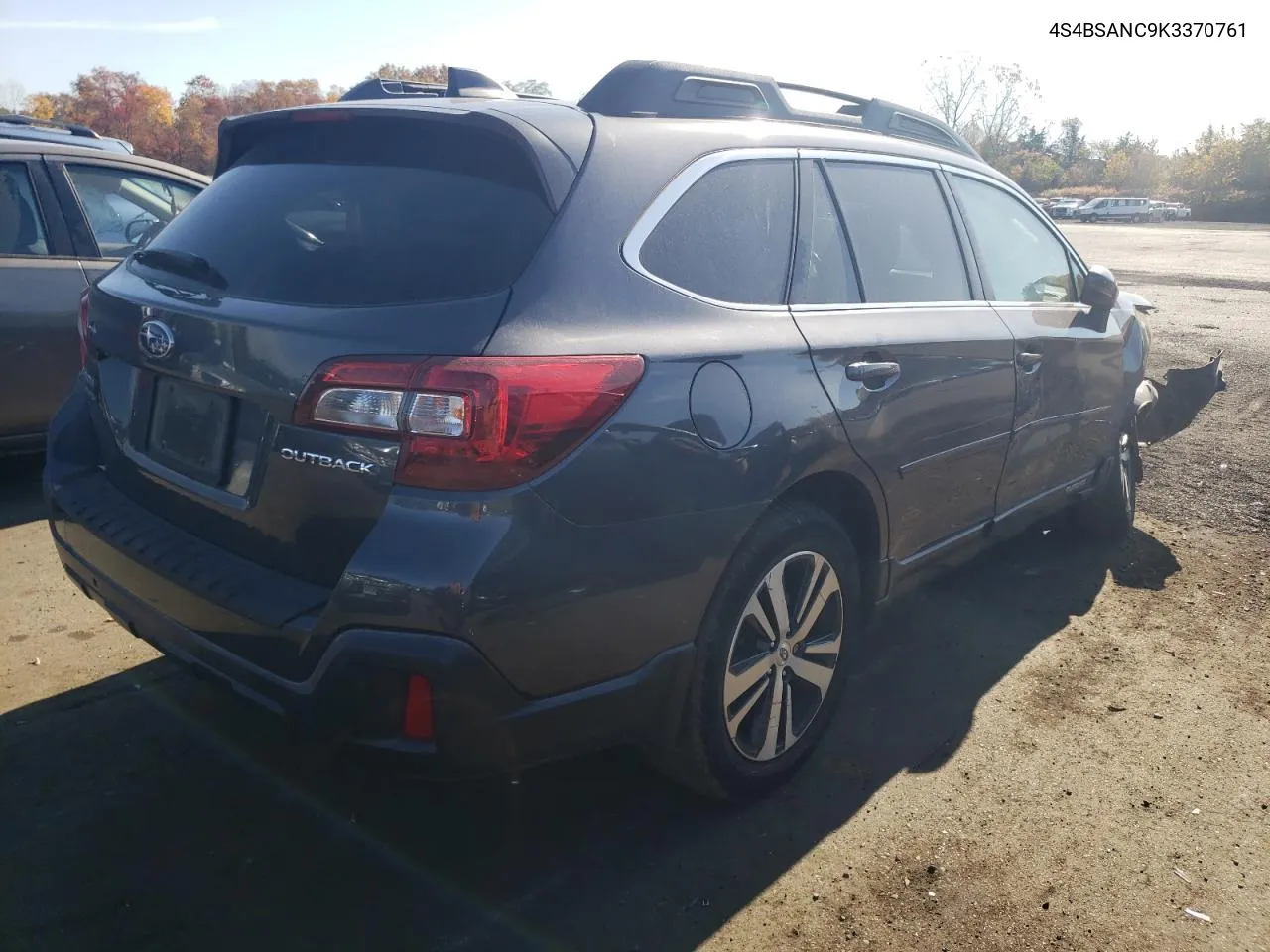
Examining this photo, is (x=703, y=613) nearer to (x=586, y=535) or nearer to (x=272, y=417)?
(x=586, y=535)

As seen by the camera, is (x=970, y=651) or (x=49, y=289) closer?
(x=970, y=651)

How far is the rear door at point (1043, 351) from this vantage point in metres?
3.91

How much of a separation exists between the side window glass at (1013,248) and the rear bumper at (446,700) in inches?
90.5

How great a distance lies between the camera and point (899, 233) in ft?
11.6

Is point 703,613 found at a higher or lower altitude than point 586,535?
lower

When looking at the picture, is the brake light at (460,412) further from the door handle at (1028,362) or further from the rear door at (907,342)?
the door handle at (1028,362)

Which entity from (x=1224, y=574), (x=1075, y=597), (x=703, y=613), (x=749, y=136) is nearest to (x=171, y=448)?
(x=703, y=613)

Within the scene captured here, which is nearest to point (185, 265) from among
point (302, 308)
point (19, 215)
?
point (302, 308)

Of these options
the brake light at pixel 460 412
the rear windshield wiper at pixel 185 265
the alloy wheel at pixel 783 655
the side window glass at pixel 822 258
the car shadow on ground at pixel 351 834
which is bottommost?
the car shadow on ground at pixel 351 834

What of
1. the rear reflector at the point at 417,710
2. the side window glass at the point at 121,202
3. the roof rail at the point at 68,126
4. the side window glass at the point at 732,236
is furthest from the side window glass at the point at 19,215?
the rear reflector at the point at 417,710

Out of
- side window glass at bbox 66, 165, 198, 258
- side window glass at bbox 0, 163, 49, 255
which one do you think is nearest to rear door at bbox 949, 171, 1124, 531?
side window glass at bbox 66, 165, 198, 258

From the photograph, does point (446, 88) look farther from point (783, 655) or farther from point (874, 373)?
point (783, 655)

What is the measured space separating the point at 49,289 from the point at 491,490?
414 centimetres

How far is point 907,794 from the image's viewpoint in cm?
304
